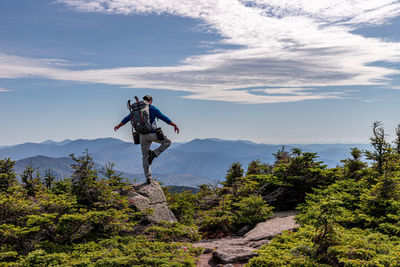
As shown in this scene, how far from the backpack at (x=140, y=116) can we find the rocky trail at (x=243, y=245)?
5478 millimetres

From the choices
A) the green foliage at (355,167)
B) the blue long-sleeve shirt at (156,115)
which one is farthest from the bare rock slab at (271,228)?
the blue long-sleeve shirt at (156,115)

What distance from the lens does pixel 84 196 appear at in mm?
10977

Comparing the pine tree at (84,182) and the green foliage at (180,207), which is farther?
the green foliage at (180,207)

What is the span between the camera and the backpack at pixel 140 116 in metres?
12.6

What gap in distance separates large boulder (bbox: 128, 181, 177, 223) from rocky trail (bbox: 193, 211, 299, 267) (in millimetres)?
2282

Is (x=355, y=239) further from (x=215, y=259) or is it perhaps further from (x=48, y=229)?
(x=48, y=229)

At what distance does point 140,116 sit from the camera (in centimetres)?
1262

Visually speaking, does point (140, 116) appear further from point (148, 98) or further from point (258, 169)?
point (258, 169)

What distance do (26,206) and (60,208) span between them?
1007 millimetres

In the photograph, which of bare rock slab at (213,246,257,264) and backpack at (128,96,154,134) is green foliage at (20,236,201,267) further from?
backpack at (128,96,154,134)

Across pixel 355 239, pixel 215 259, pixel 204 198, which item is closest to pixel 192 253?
pixel 215 259

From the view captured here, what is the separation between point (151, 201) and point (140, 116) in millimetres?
3929

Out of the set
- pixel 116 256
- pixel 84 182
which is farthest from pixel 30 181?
pixel 116 256

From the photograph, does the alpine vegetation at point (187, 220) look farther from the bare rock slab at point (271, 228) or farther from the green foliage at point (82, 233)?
the bare rock slab at point (271, 228)
